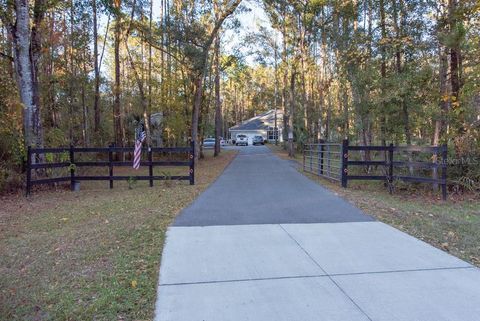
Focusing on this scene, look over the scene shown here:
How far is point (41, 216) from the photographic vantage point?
776 centimetres

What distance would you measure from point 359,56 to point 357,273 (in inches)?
441

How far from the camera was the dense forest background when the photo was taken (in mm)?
10766

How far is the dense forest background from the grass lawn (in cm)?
441

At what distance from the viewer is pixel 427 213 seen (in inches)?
313

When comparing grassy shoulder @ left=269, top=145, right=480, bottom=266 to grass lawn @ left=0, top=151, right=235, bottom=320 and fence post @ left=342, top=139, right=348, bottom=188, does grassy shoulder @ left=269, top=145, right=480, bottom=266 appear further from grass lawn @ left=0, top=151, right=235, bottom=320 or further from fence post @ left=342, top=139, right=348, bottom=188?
grass lawn @ left=0, top=151, right=235, bottom=320

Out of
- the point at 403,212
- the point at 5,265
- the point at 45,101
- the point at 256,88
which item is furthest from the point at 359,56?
the point at 256,88

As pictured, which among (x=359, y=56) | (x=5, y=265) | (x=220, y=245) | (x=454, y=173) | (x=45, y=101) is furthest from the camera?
(x=45, y=101)

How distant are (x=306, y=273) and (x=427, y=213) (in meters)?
4.84

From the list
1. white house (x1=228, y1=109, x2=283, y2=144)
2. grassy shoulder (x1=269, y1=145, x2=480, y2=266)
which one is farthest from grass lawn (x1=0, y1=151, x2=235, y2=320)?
white house (x1=228, y1=109, x2=283, y2=144)

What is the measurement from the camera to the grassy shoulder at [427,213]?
18.9ft

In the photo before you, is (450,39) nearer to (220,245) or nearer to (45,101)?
(220,245)

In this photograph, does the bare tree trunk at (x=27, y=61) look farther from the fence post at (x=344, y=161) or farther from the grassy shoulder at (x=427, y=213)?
the fence post at (x=344, y=161)

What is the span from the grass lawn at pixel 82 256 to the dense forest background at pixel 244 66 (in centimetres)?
441

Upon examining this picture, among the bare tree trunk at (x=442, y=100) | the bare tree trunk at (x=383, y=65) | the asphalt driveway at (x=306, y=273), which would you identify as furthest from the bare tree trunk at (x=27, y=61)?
the bare tree trunk at (x=442, y=100)
